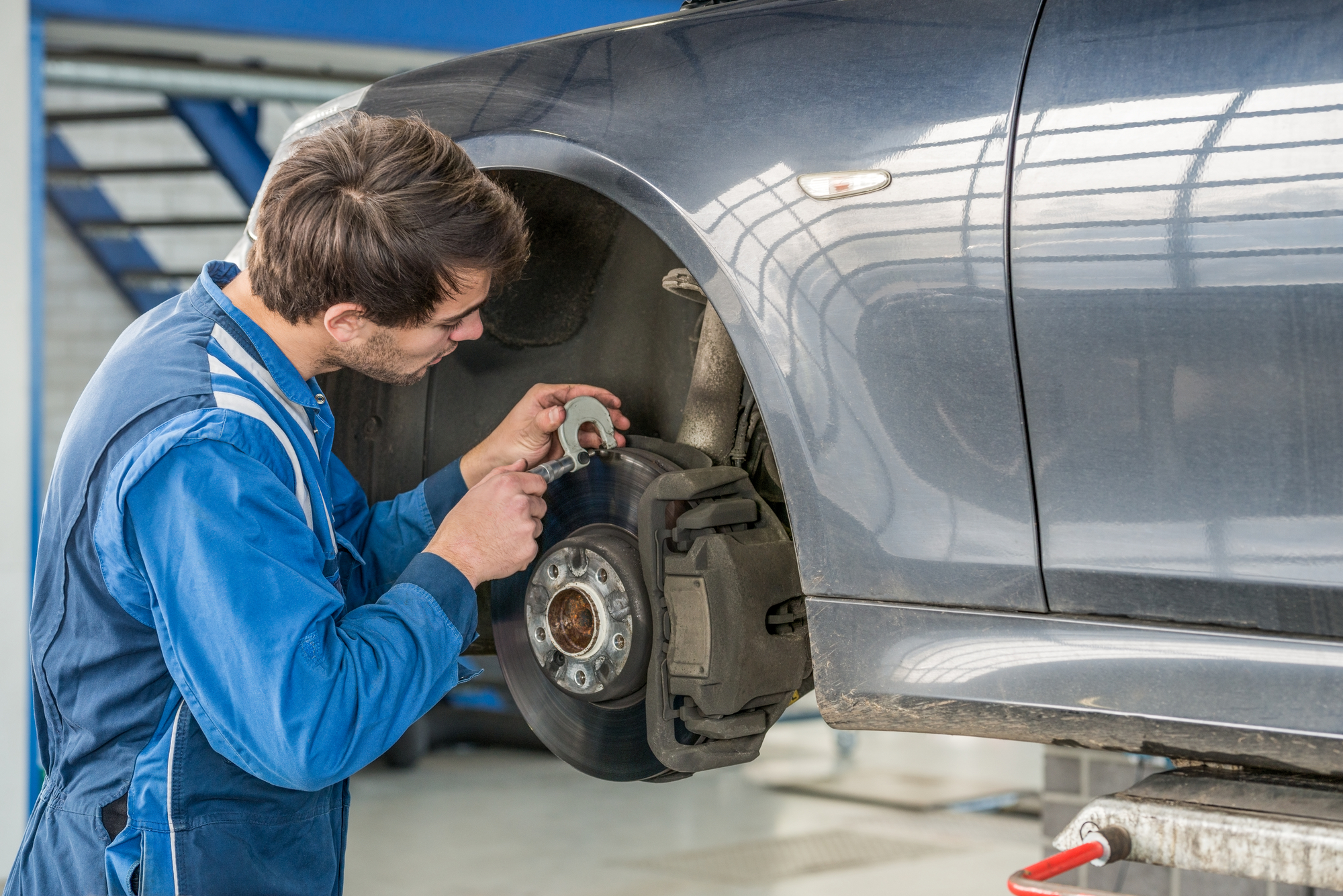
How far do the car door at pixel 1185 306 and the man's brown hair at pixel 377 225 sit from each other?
1.74 ft

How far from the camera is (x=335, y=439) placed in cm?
197

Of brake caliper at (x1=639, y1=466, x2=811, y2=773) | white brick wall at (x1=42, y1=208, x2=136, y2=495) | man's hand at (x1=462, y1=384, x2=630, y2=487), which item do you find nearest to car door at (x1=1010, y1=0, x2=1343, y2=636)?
brake caliper at (x1=639, y1=466, x2=811, y2=773)

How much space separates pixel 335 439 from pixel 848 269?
3.23 ft

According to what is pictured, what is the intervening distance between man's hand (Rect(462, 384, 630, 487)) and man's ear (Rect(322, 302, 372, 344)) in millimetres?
313

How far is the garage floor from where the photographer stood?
401cm

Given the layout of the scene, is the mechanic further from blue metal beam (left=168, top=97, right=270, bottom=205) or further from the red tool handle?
blue metal beam (left=168, top=97, right=270, bottom=205)

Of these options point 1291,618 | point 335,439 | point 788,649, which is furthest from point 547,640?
point 1291,618

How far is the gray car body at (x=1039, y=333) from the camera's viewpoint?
1.07 meters

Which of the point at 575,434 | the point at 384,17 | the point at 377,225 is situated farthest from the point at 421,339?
the point at 384,17

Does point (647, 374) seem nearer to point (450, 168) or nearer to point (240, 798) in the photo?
point (450, 168)

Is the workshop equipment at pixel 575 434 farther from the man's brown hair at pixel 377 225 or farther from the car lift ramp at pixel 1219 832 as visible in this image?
the car lift ramp at pixel 1219 832

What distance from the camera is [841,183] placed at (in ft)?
4.17

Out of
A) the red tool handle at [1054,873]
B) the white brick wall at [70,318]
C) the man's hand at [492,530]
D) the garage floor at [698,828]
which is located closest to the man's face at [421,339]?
the man's hand at [492,530]

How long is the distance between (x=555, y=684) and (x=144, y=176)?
4.88 m
